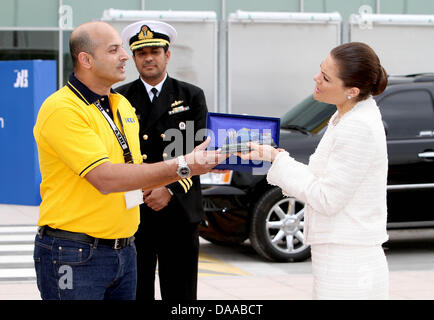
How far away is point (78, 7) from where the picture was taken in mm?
17562

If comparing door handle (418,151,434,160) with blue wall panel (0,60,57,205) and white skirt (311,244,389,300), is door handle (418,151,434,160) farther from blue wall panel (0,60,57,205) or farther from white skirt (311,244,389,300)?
blue wall panel (0,60,57,205)

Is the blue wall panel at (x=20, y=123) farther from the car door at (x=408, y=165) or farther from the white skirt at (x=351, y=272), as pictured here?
the white skirt at (x=351, y=272)

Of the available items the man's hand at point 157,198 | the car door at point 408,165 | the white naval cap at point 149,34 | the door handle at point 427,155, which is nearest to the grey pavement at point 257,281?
the car door at point 408,165

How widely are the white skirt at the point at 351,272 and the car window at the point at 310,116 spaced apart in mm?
5394

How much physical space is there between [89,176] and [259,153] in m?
0.78

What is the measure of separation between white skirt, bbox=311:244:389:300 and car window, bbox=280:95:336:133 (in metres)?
5.39

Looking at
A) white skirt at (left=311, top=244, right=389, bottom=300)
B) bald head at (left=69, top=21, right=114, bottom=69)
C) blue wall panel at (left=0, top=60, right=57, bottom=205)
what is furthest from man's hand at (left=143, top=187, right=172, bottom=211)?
blue wall panel at (left=0, top=60, right=57, bottom=205)

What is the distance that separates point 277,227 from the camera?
335 inches

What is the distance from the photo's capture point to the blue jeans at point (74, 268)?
3.45m

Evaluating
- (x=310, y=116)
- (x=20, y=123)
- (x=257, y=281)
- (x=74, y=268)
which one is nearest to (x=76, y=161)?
(x=74, y=268)

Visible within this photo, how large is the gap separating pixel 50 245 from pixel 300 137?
554cm

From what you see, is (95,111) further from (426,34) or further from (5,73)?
(5,73)

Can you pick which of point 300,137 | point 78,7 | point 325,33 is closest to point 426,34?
point 325,33

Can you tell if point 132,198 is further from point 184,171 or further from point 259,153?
point 259,153
